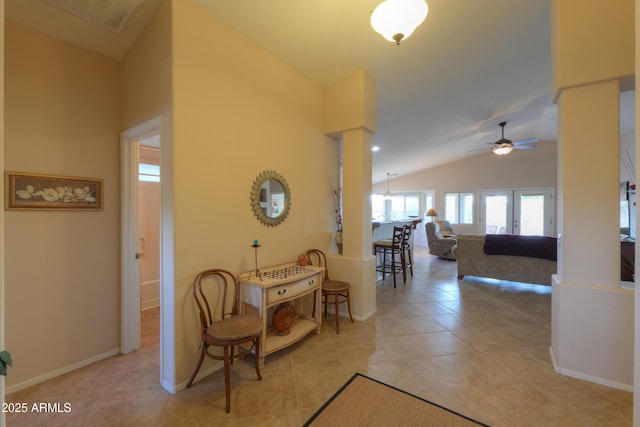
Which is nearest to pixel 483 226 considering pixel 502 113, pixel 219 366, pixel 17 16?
pixel 502 113

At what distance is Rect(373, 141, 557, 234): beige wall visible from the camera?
759cm

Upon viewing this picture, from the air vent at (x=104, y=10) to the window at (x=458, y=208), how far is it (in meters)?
9.08

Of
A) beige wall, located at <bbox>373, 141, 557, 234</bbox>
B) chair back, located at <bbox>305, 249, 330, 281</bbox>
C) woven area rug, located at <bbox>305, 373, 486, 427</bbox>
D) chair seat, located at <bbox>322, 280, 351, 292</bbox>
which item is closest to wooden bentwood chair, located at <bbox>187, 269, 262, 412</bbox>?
woven area rug, located at <bbox>305, 373, 486, 427</bbox>

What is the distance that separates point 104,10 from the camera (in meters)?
1.97

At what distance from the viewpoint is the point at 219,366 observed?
7.42 feet

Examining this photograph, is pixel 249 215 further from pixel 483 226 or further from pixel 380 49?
pixel 483 226

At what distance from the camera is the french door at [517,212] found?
7691mm

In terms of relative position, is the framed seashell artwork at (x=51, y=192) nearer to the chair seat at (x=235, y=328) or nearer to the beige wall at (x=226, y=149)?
the beige wall at (x=226, y=149)

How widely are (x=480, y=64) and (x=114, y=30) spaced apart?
3722mm

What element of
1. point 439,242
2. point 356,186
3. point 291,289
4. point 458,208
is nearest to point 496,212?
point 458,208

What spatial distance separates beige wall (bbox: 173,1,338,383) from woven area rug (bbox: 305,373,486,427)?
44.5 inches

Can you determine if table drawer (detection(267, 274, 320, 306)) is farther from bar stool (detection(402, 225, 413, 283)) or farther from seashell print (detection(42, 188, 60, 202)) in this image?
bar stool (detection(402, 225, 413, 283))

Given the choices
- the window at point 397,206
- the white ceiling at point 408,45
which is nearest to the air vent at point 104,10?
the white ceiling at point 408,45

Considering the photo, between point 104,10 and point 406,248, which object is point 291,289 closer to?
point 104,10
